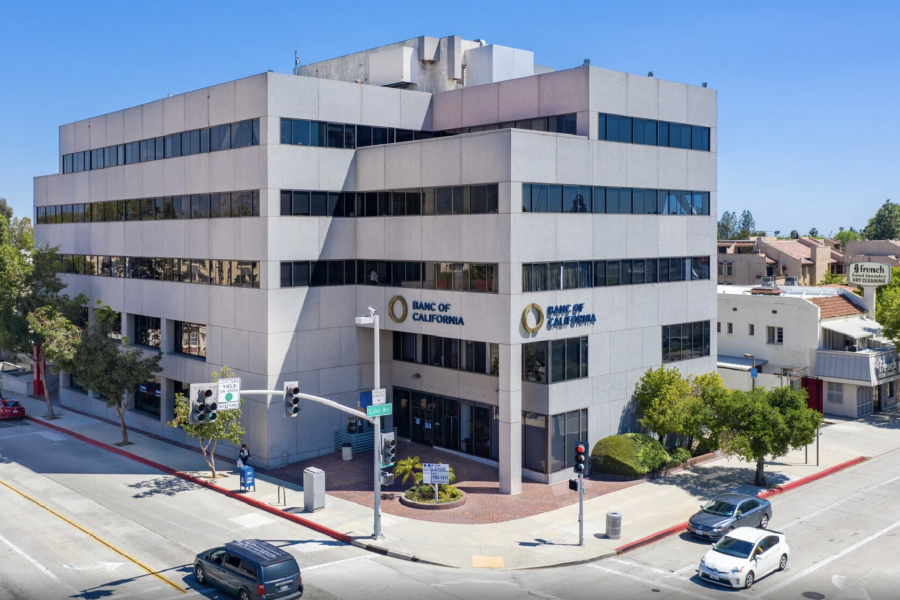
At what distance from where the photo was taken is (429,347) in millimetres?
42156

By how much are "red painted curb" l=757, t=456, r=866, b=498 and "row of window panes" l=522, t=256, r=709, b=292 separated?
11.8 metres

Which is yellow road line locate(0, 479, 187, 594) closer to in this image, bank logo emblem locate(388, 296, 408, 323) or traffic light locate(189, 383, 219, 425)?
traffic light locate(189, 383, 219, 425)

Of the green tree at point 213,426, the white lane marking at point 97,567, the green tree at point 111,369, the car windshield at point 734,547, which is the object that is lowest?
the white lane marking at point 97,567

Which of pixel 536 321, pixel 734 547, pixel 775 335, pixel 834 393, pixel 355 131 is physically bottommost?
pixel 734 547

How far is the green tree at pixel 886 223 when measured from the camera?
146500 millimetres

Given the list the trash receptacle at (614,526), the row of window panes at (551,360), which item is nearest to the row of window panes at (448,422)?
the row of window panes at (551,360)

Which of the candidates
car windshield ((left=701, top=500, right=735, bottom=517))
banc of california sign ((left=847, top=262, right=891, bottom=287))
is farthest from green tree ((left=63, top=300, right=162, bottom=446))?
banc of california sign ((left=847, top=262, right=891, bottom=287))

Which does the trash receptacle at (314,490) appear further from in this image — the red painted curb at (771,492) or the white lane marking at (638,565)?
the red painted curb at (771,492)

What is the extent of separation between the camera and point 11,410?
170ft

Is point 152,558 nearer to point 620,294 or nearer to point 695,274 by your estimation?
point 620,294

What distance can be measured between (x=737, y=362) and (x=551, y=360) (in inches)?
968

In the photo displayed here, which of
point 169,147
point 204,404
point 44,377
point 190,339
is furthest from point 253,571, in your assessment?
point 44,377

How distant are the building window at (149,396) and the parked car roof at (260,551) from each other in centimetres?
2579

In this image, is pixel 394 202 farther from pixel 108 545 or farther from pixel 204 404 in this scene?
pixel 108 545
